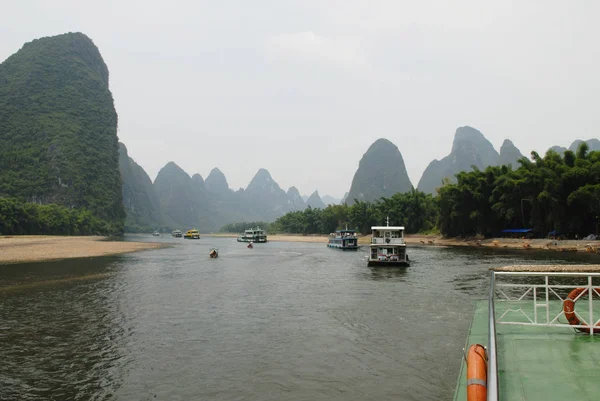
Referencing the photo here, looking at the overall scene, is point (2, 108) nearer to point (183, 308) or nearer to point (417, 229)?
point (417, 229)

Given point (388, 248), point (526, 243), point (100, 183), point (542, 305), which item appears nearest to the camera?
point (542, 305)

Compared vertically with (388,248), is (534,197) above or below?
above

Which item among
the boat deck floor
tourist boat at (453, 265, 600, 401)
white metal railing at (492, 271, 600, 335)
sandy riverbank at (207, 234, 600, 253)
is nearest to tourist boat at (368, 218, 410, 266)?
white metal railing at (492, 271, 600, 335)

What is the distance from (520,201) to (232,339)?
68682 millimetres

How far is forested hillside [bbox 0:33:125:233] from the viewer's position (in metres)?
137

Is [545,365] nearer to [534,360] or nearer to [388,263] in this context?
[534,360]

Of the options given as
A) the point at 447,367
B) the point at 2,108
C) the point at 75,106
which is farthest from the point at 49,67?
the point at 447,367

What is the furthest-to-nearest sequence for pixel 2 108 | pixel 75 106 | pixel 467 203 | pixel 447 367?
pixel 75 106
pixel 2 108
pixel 467 203
pixel 447 367

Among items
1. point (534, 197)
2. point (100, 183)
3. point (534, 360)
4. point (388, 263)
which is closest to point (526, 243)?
point (534, 197)

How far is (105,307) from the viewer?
21.6 metres

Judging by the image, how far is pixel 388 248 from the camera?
44125mm

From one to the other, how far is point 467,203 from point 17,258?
251ft

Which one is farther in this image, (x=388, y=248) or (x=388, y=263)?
(x=388, y=248)

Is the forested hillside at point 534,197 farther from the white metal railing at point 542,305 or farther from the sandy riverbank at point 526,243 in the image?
the white metal railing at point 542,305
